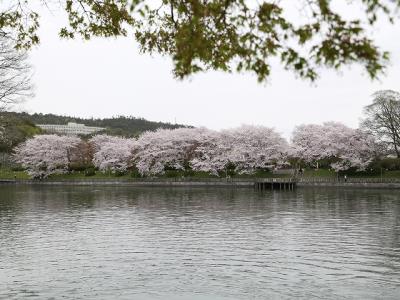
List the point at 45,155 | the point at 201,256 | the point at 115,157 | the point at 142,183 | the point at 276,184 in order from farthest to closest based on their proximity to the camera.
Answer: the point at 45,155 → the point at 115,157 → the point at 142,183 → the point at 276,184 → the point at 201,256

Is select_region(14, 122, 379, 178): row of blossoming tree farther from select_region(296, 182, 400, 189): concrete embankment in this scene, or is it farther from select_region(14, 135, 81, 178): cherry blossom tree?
select_region(296, 182, 400, 189): concrete embankment

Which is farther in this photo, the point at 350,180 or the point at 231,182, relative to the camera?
the point at 231,182

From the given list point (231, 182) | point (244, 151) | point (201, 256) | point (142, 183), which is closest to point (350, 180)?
point (231, 182)

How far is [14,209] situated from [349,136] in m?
55.8

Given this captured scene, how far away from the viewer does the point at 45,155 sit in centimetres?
9562

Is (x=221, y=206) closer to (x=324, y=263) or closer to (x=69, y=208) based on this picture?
(x=69, y=208)

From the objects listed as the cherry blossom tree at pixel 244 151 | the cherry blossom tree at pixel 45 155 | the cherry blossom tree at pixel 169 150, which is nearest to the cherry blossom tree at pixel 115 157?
the cherry blossom tree at pixel 169 150

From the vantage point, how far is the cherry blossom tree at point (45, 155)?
95.8 meters

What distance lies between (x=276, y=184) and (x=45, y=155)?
49972mm

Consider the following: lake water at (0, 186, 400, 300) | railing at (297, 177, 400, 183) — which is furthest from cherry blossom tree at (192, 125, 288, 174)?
lake water at (0, 186, 400, 300)

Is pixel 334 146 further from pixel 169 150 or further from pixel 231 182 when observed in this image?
pixel 169 150

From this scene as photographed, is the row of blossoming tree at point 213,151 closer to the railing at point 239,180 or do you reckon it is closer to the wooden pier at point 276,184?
the railing at point 239,180

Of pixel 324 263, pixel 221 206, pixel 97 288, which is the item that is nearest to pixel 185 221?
pixel 221 206

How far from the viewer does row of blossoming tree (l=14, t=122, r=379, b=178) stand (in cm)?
7731
